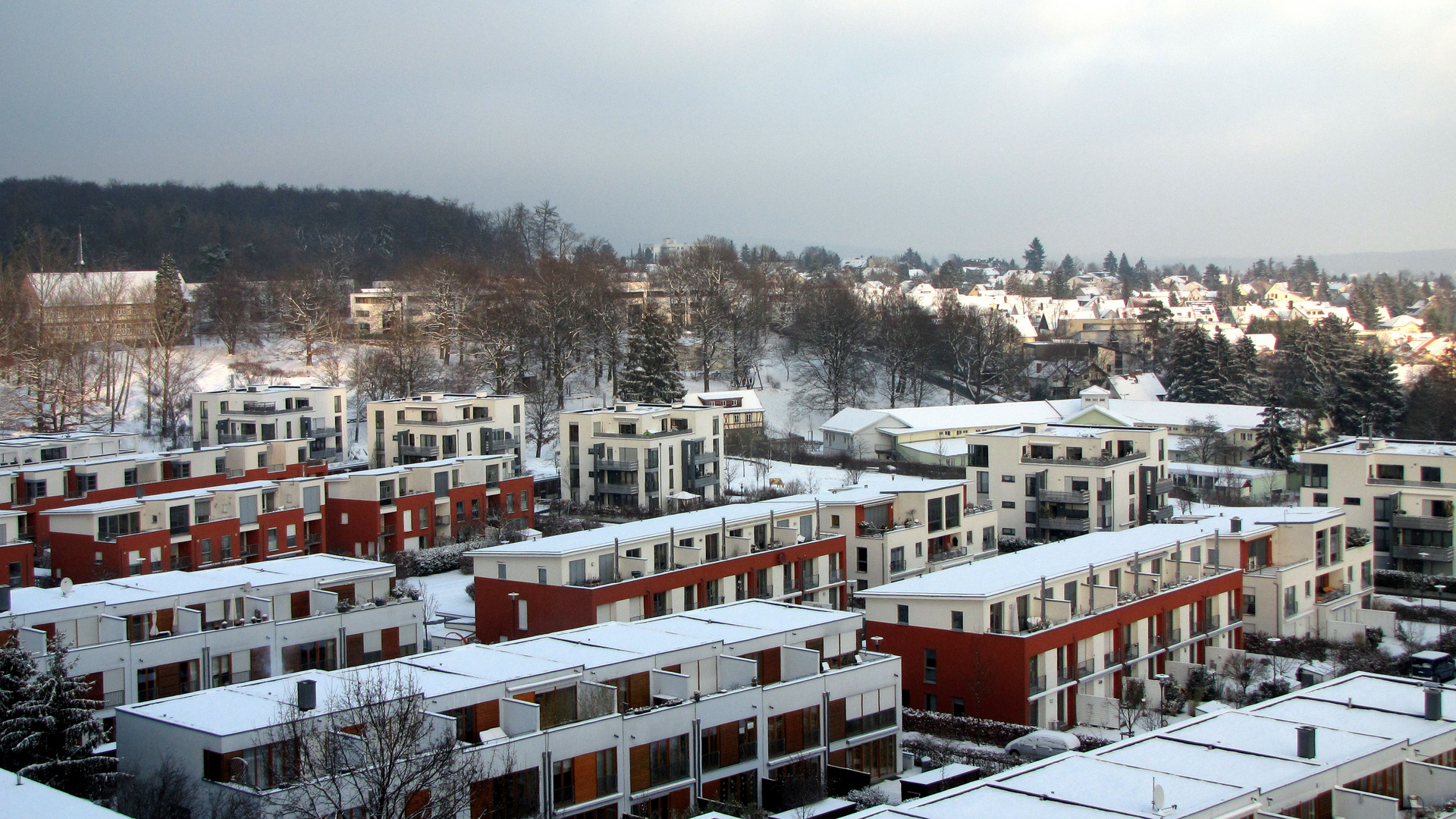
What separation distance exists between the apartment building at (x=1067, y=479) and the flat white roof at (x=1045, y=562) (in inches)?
231

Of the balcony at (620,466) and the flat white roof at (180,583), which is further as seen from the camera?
the balcony at (620,466)

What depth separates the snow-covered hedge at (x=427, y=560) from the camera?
102ft

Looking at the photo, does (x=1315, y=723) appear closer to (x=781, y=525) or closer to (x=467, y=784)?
(x=467, y=784)

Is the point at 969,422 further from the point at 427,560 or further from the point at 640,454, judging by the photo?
the point at 427,560

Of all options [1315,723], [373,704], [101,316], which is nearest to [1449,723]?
[1315,723]

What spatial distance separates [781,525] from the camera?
26969 millimetres

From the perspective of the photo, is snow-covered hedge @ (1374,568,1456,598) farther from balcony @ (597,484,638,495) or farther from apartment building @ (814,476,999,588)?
balcony @ (597,484,638,495)

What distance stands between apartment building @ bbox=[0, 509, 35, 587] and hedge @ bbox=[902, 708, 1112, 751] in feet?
62.3

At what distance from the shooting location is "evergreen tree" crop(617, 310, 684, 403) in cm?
5041

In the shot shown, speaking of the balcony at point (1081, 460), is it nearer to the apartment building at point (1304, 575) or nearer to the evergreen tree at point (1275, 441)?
the apartment building at point (1304, 575)

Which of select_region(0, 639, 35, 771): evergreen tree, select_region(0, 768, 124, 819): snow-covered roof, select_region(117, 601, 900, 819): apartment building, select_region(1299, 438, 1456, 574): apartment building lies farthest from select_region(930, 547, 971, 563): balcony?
select_region(0, 768, 124, 819): snow-covered roof

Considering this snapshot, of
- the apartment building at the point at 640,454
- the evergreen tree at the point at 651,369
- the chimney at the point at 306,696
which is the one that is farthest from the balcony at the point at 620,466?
the chimney at the point at 306,696

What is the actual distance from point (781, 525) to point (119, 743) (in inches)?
607

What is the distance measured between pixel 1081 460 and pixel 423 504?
18.7m
